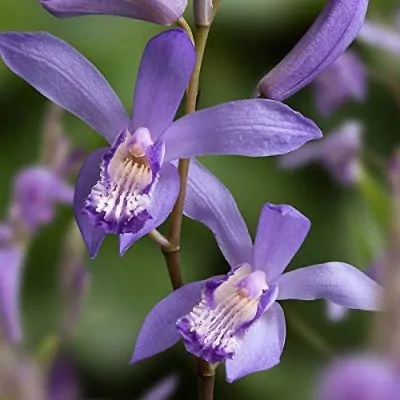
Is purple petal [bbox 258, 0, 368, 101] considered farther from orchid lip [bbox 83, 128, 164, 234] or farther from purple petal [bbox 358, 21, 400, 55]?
purple petal [bbox 358, 21, 400, 55]

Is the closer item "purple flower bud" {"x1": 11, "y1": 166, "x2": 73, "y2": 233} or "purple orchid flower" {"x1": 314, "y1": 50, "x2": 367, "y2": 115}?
"purple flower bud" {"x1": 11, "y1": 166, "x2": 73, "y2": 233}

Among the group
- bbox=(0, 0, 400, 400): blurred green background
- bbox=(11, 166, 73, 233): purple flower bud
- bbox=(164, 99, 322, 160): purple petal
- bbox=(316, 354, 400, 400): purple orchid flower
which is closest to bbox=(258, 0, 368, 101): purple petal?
bbox=(164, 99, 322, 160): purple petal

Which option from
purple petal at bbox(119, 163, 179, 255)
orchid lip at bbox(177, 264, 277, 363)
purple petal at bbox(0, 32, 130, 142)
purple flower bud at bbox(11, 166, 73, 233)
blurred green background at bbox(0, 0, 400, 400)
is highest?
purple petal at bbox(0, 32, 130, 142)

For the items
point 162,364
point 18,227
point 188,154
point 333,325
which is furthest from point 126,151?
point 333,325

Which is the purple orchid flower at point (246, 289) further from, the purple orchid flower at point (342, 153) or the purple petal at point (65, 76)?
the purple orchid flower at point (342, 153)

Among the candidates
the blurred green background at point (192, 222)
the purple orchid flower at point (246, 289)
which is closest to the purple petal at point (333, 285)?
the purple orchid flower at point (246, 289)

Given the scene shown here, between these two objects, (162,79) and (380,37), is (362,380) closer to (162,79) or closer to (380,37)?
(162,79)

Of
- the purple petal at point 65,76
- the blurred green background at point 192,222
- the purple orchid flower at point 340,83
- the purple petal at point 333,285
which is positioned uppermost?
the purple petal at point 65,76
